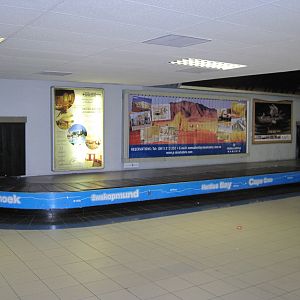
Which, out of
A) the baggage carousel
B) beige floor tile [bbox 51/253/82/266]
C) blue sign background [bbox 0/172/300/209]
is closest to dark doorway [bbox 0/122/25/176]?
the baggage carousel

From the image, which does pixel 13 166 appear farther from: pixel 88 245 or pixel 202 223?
pixel 202 223

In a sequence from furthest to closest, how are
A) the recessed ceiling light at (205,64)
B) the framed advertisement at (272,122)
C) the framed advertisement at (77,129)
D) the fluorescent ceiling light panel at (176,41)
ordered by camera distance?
the framed advertisement at (272,122) < the framed advertisement at (77,129) < the recessed ceiling light at (205,64) < the fluorescent ceiling light panel at (176,41)

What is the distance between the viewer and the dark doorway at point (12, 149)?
8.09m

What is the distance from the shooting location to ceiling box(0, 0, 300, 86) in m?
3.14

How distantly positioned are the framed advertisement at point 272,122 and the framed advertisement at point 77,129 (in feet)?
17.2

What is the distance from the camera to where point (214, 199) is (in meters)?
9.06

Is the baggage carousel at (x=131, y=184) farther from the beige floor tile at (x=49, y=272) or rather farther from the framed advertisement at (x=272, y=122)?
the beige floor tile at (x=49, y=272)

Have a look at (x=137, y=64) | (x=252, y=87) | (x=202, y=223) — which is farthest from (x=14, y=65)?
(x=252, y=87)

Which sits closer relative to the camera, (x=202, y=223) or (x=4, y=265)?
(x=4, y=265)

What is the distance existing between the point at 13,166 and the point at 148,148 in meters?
3.28

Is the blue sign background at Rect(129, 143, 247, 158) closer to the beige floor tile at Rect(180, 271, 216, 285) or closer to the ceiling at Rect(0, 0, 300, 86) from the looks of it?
the ceiling at Rect(0, 0, 300, 86)

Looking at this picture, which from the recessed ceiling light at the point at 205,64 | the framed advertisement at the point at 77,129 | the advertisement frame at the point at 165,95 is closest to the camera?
the recessed ceiling light at the point at 205,64

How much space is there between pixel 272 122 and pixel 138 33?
9.36 metres

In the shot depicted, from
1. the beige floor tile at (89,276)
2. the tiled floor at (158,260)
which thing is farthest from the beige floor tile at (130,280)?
the beige floor tile at (89,276)
